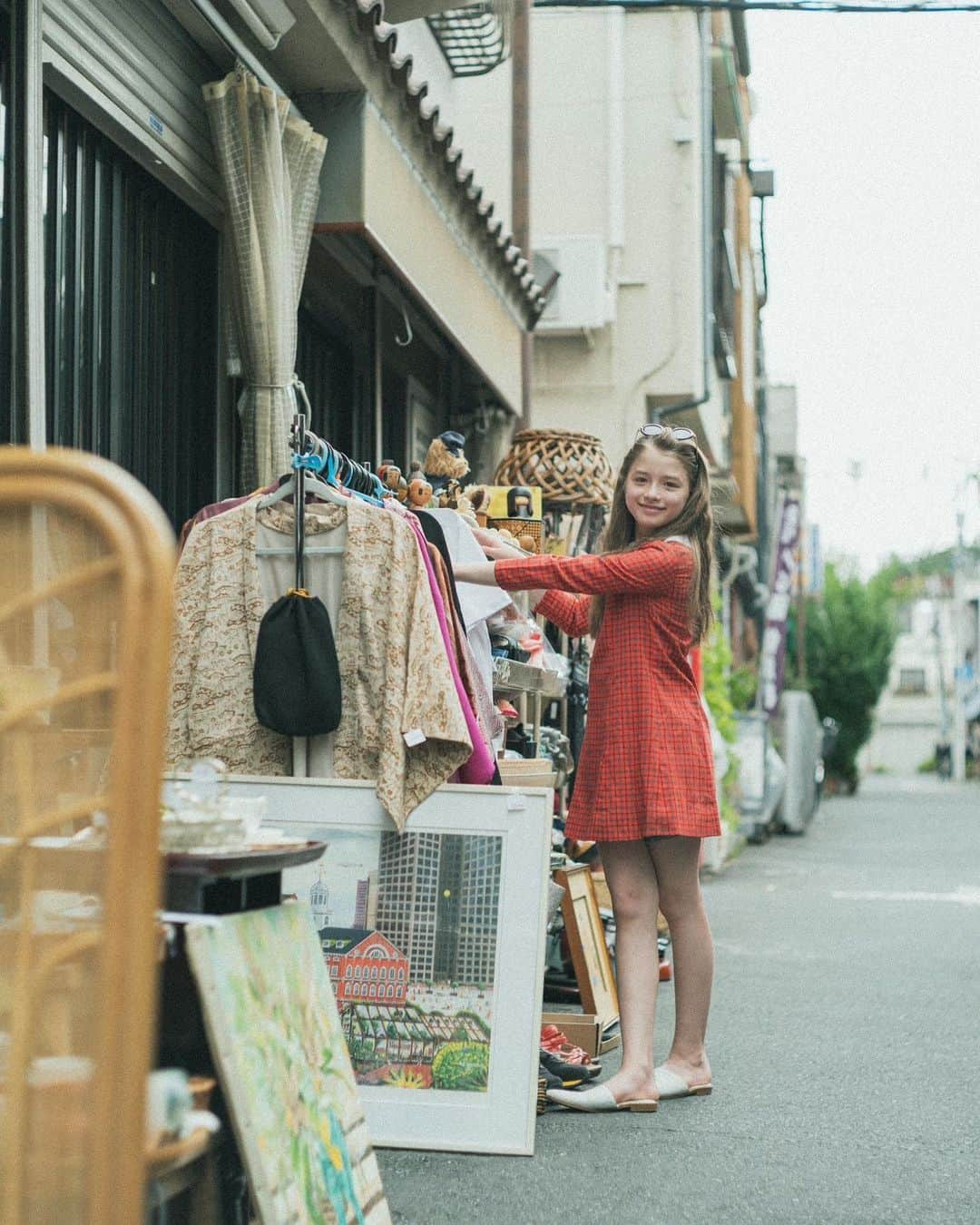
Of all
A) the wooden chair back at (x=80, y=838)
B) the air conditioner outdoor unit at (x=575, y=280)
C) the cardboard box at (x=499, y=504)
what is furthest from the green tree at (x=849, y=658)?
the wooden chair back at (x=80, y=838)

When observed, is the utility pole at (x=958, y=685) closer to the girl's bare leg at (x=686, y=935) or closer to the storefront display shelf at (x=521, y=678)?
the storefront display shelf at (x=521, y=678)

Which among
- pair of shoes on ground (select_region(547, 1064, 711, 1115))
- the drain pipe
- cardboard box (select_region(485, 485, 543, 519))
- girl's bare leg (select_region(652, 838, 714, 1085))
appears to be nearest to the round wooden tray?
pair of shoes on ground (select_region(547, 1064, 711, 1115))

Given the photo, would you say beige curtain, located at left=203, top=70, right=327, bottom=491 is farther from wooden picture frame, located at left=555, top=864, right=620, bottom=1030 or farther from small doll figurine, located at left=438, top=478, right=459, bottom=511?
wooden picture frame, located at left=555, top=864, right=620, bottom=1030

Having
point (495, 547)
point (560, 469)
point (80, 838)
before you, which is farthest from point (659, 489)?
point (80, 838)

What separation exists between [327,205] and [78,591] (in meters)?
4.61

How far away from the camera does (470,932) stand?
3.88m

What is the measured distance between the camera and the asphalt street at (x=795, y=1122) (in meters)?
3.56

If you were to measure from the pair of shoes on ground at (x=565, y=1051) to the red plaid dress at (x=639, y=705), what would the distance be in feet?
2.53

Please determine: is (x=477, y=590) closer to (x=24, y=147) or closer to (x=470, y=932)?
(x=470, y=932)

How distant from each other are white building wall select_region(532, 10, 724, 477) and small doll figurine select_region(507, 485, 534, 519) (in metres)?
8.07

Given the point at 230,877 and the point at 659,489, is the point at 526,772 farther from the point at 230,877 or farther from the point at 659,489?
the point at 230,877

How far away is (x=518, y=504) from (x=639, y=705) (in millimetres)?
1789

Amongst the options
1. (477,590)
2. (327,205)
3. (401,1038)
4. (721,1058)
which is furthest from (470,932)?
(327,205)

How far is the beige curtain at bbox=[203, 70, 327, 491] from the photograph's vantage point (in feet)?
18.0
